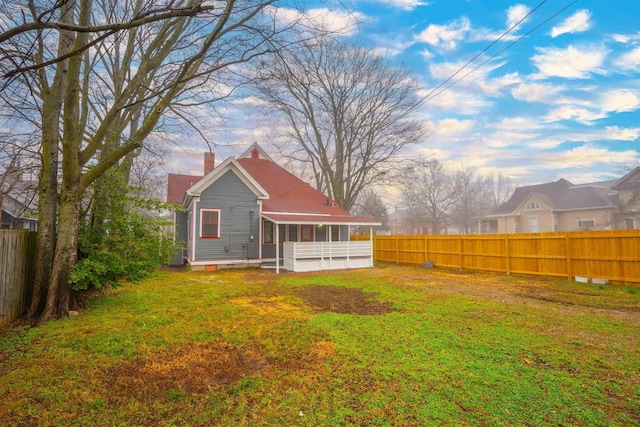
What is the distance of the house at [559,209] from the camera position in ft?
85.2

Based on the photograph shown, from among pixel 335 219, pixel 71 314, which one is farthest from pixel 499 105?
pixel 71 314

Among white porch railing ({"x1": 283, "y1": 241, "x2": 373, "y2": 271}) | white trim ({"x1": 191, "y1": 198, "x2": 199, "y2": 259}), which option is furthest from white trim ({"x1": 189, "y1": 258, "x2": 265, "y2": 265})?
white porch railing ({"x1": 283, "y1": 241, "x2": 373, "y2": 271})

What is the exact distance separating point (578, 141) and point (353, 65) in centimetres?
2077

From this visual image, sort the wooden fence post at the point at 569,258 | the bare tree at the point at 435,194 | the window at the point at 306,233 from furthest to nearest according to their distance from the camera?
the bare tree at the point at 435,194
the window at the point at 306,233
the wooden fence post at the point at 569,258

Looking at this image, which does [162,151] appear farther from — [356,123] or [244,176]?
[356,123]

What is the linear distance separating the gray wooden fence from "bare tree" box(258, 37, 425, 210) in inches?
645

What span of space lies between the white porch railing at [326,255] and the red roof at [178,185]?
872 centimetres

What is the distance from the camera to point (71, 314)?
5.98 m

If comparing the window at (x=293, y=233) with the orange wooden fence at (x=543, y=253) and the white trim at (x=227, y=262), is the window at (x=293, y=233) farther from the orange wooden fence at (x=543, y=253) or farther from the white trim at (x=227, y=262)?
the orange wooden fence at (x=543, y=253)

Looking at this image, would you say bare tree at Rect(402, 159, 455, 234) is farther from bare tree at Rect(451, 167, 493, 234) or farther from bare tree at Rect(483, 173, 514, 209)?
bare tree at Rect(483, 173, 514, 209)

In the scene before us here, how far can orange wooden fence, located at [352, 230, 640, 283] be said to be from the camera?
29.9 ft

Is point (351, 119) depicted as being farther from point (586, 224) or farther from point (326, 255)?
point (586, 224)

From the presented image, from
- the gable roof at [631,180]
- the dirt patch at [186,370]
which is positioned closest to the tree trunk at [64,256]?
the dirt patch at [186,370]

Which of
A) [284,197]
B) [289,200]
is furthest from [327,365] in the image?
[284,197]
